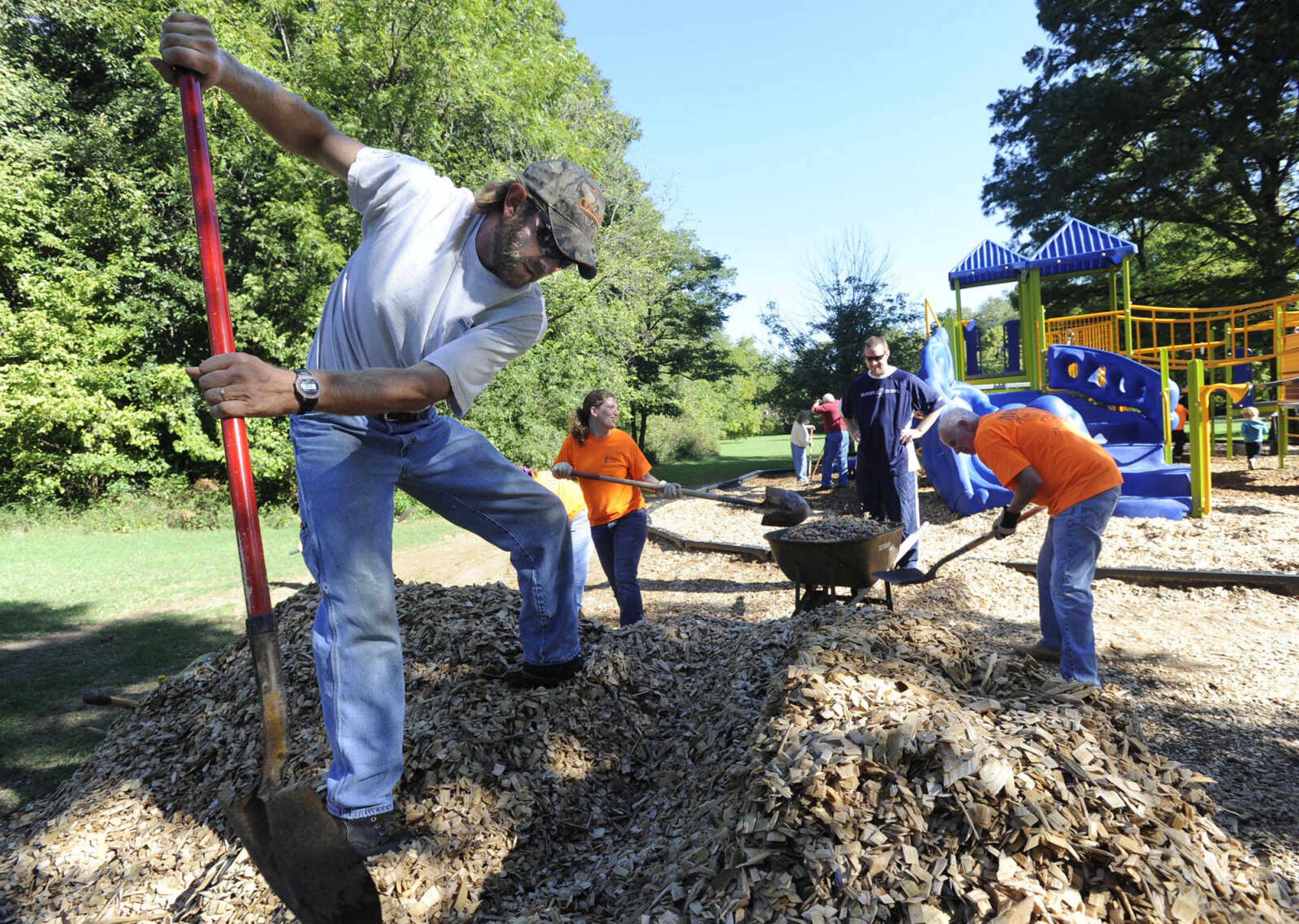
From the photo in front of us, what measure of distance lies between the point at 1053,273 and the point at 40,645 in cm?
1422

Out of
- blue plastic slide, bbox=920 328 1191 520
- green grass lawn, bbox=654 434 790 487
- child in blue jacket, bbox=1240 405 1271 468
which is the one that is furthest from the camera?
green grass lawn, bbox=654 434 790 487

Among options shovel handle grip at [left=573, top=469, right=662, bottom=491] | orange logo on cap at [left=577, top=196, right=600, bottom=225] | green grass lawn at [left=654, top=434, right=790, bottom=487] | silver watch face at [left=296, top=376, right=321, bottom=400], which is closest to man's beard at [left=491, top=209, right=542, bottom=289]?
orange logo on cap at [left=577, top=196, right=600, bottom=225]

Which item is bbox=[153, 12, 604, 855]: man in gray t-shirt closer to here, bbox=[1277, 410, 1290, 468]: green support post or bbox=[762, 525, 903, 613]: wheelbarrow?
bbox=[762, 525, 903, 613]: wheelbarrow

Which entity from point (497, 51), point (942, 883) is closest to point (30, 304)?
point (497, 51)

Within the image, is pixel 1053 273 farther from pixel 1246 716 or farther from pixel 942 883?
pixel 942 883

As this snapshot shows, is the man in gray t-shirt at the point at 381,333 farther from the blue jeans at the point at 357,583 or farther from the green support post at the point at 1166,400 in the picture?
the green support post at the point at 1166,400

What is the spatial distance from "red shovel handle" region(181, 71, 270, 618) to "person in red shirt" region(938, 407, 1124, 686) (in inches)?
152

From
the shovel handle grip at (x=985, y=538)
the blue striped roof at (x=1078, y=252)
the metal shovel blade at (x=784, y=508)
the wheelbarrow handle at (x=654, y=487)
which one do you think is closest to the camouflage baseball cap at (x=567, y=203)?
the wheelbarrow handle at (x=654, y=487)

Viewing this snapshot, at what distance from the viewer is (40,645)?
248 inches

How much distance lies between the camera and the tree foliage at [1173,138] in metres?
21.3

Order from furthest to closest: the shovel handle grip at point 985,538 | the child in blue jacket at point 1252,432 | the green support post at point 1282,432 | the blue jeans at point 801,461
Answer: the blue jeans at point 801,461 < the child in blue jacket at point 1252,432 < the green support post at point 1282,432 < the shovel handle grip at point 985,538

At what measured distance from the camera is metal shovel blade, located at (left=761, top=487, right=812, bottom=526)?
4.88 metres

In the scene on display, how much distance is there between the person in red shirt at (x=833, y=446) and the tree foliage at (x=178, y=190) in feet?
22.3

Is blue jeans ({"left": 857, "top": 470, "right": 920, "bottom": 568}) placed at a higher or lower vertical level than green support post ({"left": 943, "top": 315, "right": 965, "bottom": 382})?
lower
